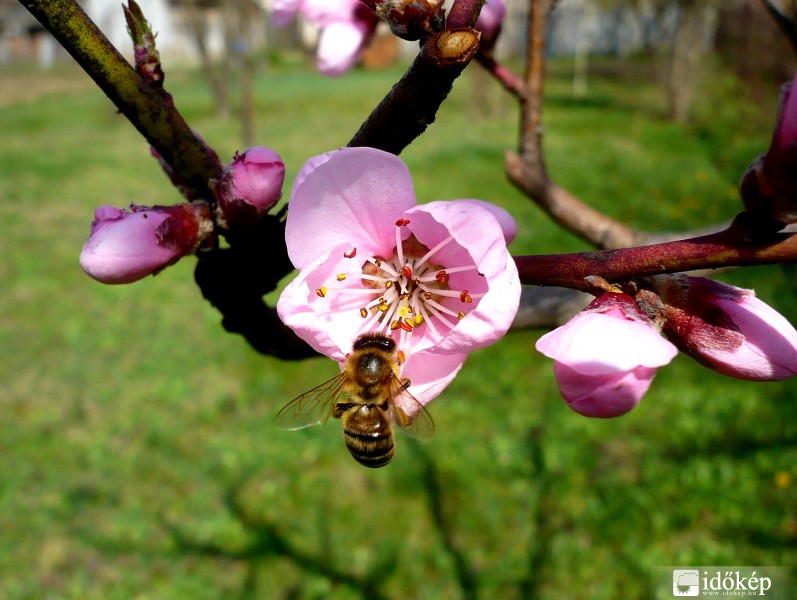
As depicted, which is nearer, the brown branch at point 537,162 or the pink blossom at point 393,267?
the pink blossom at point 393,267

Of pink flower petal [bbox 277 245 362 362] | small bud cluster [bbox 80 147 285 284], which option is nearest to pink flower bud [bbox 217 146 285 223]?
small bud cluster [bbox 80 147 285 284]

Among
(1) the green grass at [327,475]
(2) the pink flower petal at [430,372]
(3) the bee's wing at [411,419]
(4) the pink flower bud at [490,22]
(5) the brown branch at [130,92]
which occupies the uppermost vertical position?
(5) the brown branch at [130,92]

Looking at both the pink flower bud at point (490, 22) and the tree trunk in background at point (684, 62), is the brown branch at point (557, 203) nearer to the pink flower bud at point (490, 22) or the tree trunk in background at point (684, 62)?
the pink flower bud at point (490, 22)

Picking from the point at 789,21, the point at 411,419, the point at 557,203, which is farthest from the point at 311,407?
the point at 789,21

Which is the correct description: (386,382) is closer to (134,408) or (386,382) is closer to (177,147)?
(177,147)

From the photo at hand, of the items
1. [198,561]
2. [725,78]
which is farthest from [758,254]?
[725,78]

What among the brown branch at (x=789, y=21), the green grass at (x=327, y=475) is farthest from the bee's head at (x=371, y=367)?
the green grass at (x=327, y=475)

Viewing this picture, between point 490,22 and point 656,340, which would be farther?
point 490,22

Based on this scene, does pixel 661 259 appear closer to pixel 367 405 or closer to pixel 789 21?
pixel 367 405

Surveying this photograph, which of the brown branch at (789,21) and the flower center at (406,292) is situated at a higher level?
the brown branch at (789,21)
